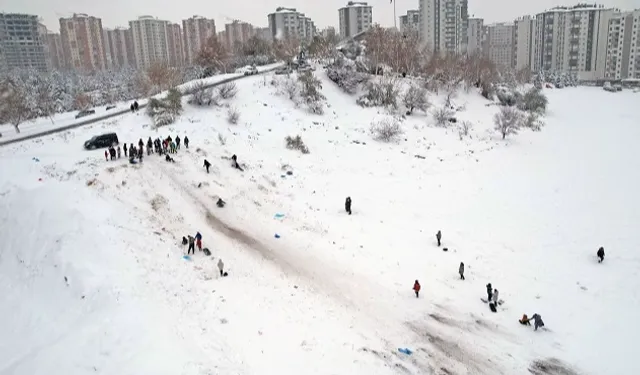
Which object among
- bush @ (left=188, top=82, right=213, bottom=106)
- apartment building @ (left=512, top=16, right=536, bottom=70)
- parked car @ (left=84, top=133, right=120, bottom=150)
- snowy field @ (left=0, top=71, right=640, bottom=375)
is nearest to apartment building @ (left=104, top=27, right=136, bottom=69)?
bush @ (left=188, top=82, right=213, bottom=106)

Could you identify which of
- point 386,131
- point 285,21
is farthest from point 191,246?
point 285,21

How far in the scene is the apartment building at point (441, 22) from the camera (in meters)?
123

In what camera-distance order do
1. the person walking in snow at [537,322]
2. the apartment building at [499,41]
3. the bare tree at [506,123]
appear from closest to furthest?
the person walking in snow at [537,322]
the bare tree at [506,123]
the apartment building at [499,41]

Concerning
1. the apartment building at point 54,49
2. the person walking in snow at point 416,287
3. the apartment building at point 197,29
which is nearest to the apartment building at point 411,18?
the apartment building at point 197,29

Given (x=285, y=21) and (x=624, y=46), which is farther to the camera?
(x=285, y=21)

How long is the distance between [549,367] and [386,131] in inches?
1183

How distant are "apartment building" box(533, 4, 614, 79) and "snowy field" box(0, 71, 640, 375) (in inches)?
3878

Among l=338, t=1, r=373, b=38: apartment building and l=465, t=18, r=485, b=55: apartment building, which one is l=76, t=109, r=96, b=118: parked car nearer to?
l=338, t=1, r=373, b=38: apartment building

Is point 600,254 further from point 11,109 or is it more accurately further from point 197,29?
point 197,29

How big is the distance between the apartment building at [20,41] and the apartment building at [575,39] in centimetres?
13991

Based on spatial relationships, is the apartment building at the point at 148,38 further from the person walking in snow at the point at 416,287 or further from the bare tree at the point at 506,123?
the person walking in snow at the point at 416,287

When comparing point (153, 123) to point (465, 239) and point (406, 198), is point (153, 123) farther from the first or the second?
point (465, 239)

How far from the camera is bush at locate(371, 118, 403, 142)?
1713 inches

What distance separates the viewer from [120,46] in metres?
150
